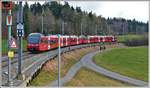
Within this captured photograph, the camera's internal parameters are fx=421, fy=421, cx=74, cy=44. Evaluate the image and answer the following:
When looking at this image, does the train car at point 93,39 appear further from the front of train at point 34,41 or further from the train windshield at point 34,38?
the train windshield at point 34,38

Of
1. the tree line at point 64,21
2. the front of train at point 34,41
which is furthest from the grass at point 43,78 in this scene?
the front of train at point 34,41

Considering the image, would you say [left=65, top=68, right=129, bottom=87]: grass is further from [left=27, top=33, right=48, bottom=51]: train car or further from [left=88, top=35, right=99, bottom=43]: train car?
[left=88, top=35, right=99, bottom=43]: train car

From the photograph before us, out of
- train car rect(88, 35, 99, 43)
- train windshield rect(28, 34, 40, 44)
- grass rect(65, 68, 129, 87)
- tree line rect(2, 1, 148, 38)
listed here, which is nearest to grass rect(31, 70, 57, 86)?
grass rect(65, 68, 129, 87)

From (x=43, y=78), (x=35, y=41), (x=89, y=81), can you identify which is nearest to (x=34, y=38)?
(x=35, y=41)

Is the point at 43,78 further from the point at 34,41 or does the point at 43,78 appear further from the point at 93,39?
the point at 93,39

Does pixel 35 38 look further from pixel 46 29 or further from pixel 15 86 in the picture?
pixel 46 29

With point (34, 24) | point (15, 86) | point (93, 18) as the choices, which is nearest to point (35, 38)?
point (15, 86)

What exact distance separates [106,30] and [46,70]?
452 feet

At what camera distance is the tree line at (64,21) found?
327 ft

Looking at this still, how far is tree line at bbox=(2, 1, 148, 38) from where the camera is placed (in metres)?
99.6

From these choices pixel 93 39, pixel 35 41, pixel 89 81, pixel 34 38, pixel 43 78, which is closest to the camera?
pixel 43 78

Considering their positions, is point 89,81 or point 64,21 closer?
point 89,81

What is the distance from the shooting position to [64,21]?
11575cm

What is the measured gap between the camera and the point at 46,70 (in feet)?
140
